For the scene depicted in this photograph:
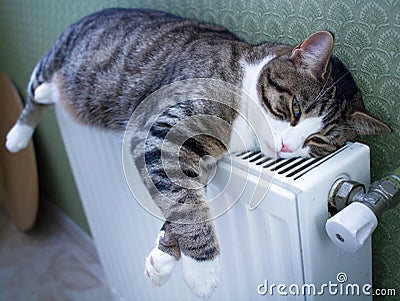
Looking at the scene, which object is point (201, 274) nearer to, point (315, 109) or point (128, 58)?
point (315, 109)

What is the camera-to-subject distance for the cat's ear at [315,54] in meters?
0.62

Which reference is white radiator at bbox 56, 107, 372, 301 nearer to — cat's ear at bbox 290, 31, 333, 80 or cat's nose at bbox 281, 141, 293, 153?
cat's nose at bbox 281, 141, 293, 153

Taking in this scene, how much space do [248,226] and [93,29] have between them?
607 mm

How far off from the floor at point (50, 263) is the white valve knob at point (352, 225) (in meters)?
1.11

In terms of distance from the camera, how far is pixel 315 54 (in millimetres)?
654

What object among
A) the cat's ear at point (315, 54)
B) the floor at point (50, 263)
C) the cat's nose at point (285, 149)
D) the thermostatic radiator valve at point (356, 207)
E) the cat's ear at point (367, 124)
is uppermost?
the cat's ear at point (315, 54)

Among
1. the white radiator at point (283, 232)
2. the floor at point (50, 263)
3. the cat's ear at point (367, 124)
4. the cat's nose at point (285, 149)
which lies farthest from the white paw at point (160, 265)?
the floor at point (50, 263)

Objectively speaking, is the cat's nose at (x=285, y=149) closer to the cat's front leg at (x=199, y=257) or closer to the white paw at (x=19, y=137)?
the cat's front leg at (x=199, y=257)

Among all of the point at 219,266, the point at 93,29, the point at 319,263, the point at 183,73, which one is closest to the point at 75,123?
the point at 93,29

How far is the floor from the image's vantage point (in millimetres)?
1541

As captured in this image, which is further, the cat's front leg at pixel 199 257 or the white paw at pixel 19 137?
the white paw at pixel 19 137

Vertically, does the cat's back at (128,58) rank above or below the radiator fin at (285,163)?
above

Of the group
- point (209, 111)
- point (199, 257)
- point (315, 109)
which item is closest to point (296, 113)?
point (315, 109)

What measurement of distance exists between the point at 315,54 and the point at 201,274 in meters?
0.36
